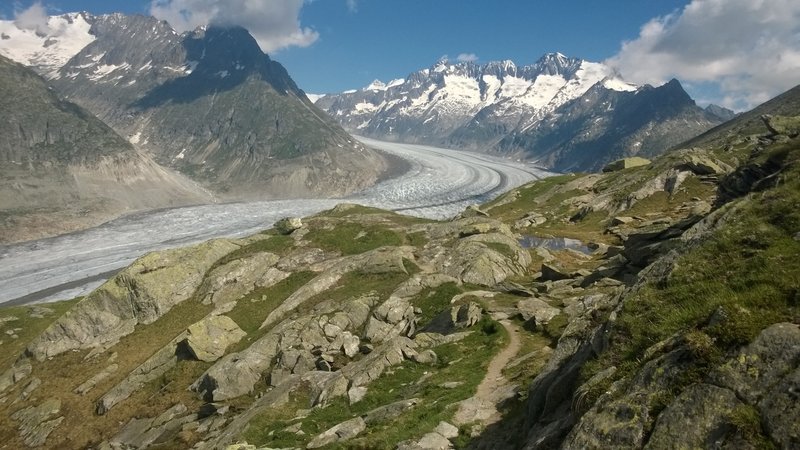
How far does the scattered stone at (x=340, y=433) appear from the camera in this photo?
71.3ft

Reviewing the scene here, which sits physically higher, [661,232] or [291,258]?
[661,232]

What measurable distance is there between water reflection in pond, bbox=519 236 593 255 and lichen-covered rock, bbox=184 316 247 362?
41262 millimetres

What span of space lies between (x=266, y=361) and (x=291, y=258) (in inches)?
869

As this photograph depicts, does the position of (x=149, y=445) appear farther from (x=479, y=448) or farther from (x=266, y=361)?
(x=479, y=448)

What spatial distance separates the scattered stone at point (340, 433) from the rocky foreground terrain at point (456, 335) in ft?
0.43

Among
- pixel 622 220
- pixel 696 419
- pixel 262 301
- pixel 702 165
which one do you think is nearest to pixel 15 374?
pixel 262 301

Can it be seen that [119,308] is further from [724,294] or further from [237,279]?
[724,294]

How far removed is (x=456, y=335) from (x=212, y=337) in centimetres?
2741

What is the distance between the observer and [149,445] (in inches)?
1379

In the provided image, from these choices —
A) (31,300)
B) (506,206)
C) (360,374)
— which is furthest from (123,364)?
(31,300)

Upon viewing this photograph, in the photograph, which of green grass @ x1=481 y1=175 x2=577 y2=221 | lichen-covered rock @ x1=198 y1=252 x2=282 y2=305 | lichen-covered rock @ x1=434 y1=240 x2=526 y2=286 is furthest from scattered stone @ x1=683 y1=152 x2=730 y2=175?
lichen-covered rock @ x1=198 y1=252 x2=282 y2=305

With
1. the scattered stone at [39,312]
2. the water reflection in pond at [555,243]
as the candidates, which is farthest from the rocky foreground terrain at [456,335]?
the scattered stone at [39,312]

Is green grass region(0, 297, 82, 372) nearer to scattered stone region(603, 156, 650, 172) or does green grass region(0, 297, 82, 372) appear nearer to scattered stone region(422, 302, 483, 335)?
scattered stone region(422, 302, 483, 335)

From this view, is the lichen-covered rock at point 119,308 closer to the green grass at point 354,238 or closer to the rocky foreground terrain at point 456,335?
the rocky foreground terrain at point 456,335
